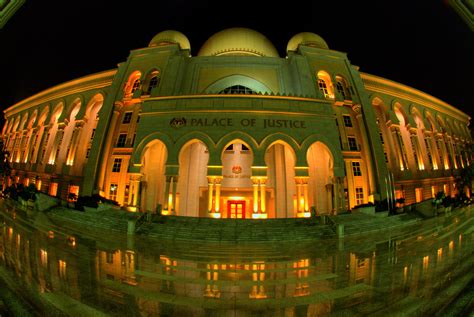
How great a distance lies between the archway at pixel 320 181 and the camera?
860 inches

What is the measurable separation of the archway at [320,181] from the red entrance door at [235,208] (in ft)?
22.5

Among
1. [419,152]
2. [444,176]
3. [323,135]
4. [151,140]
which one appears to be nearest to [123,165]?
[151,140]

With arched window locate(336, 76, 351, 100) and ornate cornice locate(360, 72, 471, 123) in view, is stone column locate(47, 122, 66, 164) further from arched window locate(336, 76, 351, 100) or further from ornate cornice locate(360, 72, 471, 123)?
ornate cornice locate(360, 72, 471, 123)

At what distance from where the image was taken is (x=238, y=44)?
27719 mm

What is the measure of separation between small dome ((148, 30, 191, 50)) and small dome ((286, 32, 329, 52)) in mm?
13313

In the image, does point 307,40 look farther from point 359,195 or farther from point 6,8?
point 6,8

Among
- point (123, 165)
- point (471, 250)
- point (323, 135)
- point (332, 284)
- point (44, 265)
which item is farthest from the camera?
point (123, 165)

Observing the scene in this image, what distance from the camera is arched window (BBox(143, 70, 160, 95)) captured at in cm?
2306

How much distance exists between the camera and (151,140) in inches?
737

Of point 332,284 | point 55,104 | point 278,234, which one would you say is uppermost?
point 55,104

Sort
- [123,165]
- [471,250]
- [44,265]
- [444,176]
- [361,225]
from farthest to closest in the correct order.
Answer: [444,176], [123,165], [361,225], [471,250], [44,265]

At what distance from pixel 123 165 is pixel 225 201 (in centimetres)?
1089

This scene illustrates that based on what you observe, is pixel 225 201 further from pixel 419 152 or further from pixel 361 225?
pixel 419 152

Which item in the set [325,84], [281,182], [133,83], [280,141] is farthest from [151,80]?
[325,84]
